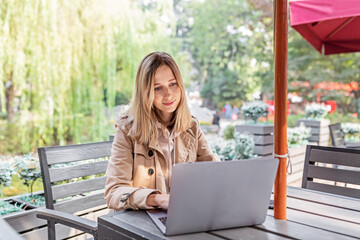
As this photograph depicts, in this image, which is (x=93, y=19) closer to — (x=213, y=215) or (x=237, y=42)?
(x=213, y=215)

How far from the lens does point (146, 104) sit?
1.44 m

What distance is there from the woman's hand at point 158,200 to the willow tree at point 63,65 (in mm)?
3546

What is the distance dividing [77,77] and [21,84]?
0.84m

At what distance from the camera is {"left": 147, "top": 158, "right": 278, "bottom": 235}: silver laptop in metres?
0.86

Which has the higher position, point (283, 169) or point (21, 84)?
point (21, 84)

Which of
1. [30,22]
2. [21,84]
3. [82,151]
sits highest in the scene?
[30,22]

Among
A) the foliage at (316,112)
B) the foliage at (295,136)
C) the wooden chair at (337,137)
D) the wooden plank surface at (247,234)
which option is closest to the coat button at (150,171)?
the wooden plank surface at (247,234)

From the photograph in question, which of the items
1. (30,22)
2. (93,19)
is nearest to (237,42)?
(93,19)

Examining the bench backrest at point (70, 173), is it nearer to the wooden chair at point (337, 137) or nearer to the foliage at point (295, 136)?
the wooden chair at point (337, 137)

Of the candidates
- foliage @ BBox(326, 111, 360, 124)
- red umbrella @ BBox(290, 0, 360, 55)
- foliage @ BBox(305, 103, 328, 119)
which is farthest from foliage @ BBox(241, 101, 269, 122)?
foliage @ BBox(326, 111, 360, 124)

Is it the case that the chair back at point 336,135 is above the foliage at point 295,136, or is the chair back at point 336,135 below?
above

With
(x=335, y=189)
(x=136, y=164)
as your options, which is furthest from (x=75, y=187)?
(x=335, y=189)

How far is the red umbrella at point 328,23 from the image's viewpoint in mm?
2367

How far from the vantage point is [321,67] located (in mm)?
13367
